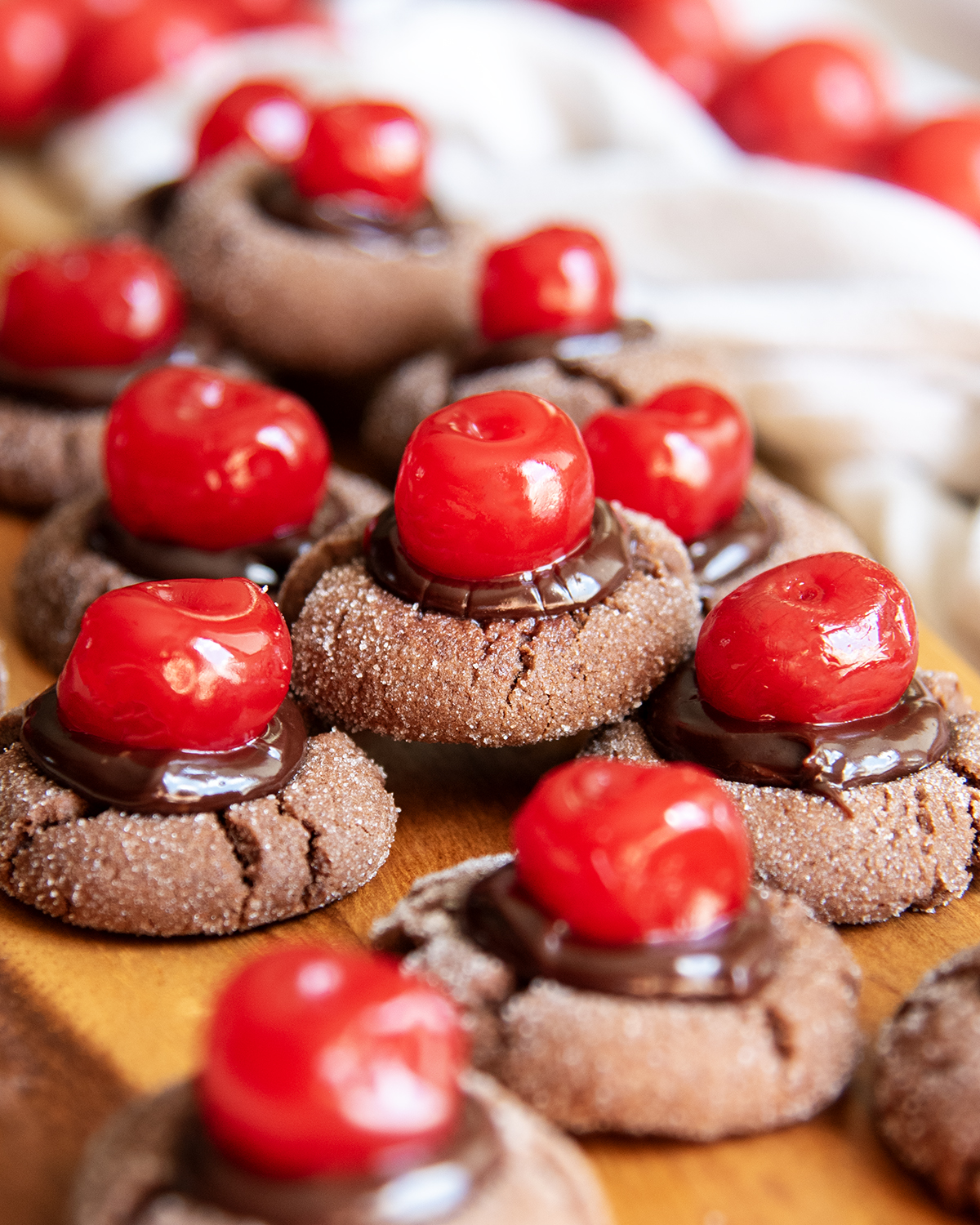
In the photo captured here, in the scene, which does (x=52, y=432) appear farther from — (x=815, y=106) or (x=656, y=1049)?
(x=815, y=106)

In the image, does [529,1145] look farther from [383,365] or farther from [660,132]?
[660,132]

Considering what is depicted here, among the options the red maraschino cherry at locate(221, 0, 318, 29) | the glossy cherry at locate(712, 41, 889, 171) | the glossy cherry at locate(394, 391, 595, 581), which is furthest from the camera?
the red maraschino cherry at locate(221, 0, 318, 29)

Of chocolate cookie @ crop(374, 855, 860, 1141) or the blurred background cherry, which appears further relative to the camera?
the blurred background cherry

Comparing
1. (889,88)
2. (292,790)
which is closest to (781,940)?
(292,790)

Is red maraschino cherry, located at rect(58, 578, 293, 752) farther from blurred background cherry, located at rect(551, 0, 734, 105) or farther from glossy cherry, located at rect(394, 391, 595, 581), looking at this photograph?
blurred background cherry, located at rect(551, 0, 734, 105)

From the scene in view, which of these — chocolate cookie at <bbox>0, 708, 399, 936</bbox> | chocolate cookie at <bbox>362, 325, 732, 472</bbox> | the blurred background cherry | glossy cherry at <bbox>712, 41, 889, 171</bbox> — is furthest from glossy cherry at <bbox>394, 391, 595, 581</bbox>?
the blurred background cherry

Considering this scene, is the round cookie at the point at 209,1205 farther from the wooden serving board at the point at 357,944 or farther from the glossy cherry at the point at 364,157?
the glossy cherry at the point at 364,157

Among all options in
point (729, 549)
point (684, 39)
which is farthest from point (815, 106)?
point (729, 549)
